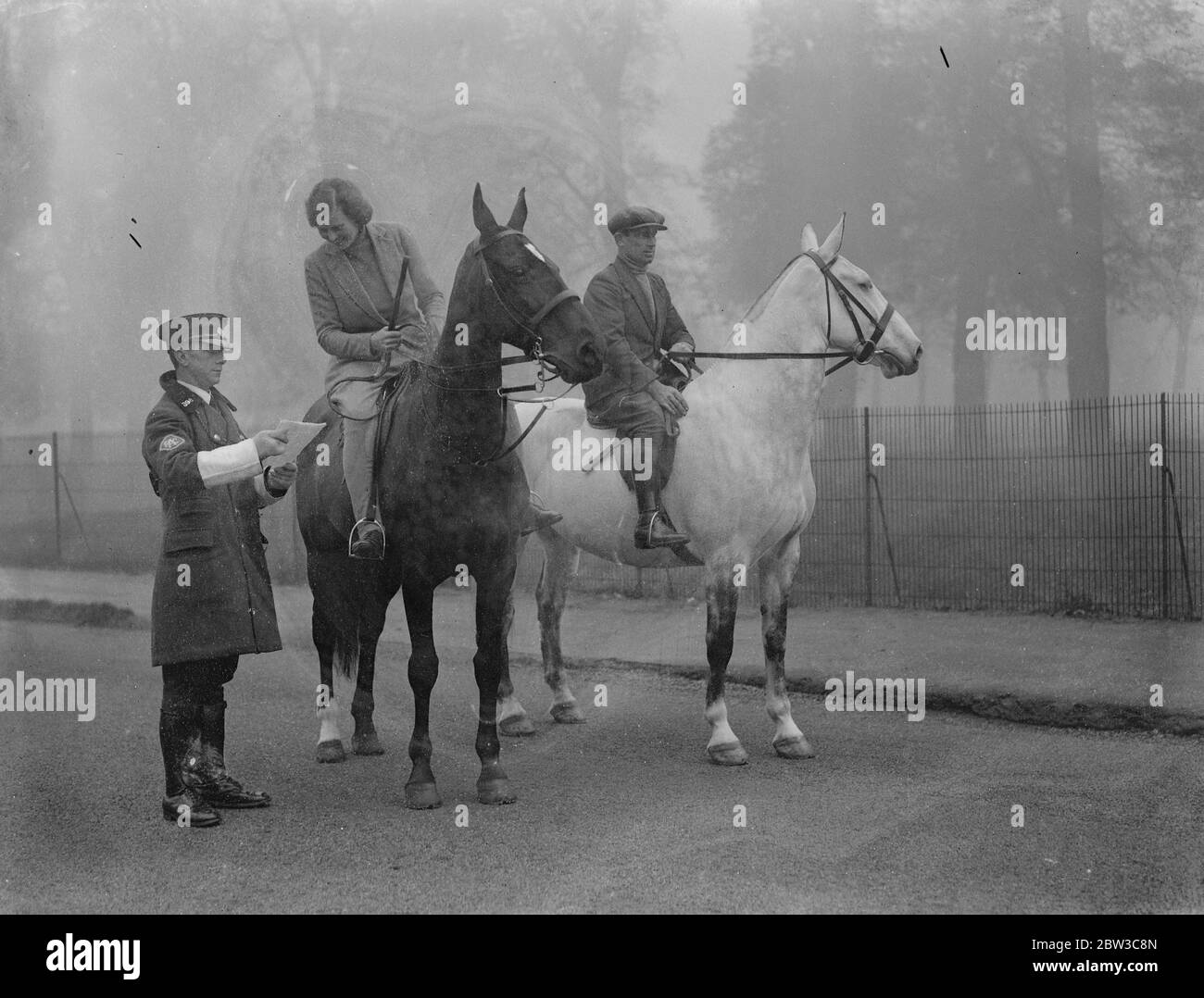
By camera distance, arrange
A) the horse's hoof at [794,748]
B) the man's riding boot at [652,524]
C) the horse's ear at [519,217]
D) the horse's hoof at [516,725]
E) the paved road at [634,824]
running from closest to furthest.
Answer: the paved road at [634,824] < the horse's ear at [519,217] < the horse's hoof at [794,748] < the man's riding boot at [652,524] < the horse's hoof at [516,725]

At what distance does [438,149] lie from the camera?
11.5m

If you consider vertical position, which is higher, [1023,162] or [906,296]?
[1023,162]

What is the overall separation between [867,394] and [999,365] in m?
1.72

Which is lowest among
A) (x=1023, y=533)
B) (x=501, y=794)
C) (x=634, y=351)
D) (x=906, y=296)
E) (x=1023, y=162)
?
(x=501, y=794)

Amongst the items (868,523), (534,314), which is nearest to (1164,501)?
(868,523)

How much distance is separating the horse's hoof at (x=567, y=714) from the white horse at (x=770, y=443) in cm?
147

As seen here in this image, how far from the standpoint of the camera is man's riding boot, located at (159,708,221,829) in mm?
6683

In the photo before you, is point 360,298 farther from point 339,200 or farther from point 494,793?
point 494,793

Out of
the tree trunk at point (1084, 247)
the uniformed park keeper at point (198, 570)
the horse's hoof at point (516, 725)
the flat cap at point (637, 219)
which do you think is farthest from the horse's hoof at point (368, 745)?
the tree trunk at point (1084, 247)

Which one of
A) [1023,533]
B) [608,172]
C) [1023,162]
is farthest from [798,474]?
[1023,162]

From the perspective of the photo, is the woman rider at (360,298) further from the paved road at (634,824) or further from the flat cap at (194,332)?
the paved road at (634,824)

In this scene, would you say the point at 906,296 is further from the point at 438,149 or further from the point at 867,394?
the point at 438,149

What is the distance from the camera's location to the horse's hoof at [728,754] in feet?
25.6
